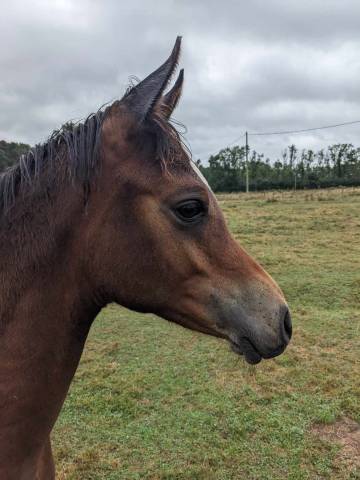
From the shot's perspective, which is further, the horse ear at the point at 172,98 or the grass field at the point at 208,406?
the grass field at the point at 208,406

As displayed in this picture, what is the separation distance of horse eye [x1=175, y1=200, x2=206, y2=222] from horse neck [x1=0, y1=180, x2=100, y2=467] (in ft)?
1.28

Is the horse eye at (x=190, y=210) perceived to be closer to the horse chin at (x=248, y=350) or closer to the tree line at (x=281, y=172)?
the horse chin at (x=248, y=350)

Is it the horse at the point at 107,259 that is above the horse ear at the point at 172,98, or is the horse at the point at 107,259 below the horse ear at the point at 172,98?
below

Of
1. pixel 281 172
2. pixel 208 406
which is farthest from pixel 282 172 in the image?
pixel 208 406

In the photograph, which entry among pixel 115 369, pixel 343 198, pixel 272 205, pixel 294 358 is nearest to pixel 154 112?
pixel 115 369

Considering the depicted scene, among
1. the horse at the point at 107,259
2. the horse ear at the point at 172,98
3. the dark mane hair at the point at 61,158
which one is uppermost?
the horse ear at the point at 172,98

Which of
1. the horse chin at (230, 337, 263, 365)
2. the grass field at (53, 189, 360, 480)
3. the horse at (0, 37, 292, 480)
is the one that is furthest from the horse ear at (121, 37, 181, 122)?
the grass field at (53, 189, 360, 480)

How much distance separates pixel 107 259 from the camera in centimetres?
163

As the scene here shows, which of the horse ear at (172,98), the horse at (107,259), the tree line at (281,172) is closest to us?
the horse at (107,259)

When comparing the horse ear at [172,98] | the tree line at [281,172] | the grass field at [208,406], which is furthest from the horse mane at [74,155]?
the tree line at [281,172]

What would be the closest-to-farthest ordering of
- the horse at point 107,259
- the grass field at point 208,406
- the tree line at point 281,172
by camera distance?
the horse at point 107,259 < the grass field at point 208,406 < the tree line at point 281,172

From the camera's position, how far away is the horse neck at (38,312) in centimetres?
164

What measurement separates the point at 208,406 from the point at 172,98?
153 inches

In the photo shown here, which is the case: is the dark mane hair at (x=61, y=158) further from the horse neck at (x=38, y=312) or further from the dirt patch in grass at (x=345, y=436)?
the dirt patch in grass at (x=345, y=436)
